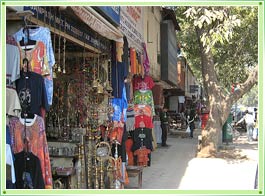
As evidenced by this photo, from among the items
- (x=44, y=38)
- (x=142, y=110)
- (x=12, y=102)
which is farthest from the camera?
(x=142, y=110)

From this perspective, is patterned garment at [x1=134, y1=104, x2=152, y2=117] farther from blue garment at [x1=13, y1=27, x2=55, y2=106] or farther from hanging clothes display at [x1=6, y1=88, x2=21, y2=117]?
hanging clothes display at [x1=6, y1=88, x2=21, y2=117]

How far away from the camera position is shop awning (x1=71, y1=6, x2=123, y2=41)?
5.06 meters

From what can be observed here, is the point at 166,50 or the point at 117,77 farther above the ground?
the point at 166,50

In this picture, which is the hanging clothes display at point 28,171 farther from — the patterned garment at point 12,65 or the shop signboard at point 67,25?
the shop signboard at point 67,25

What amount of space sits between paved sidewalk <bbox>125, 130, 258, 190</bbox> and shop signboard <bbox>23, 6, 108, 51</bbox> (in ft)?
10.2

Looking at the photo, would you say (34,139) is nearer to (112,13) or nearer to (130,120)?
(112,13)

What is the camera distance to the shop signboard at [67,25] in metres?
4.82

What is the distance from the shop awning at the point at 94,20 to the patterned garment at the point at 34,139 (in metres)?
1.37

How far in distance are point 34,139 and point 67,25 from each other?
1.82 m

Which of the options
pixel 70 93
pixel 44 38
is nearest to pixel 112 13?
pixel 70 93

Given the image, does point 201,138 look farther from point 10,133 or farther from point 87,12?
point 10,133

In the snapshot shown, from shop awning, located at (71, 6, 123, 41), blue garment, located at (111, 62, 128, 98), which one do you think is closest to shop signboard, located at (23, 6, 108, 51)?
shop awning, located at (71, 6, 123, 41)

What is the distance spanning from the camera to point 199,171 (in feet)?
33.6

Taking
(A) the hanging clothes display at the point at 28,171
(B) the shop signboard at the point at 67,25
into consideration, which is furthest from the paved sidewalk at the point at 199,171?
(A) the hanging clothes display at the point at 28,171
